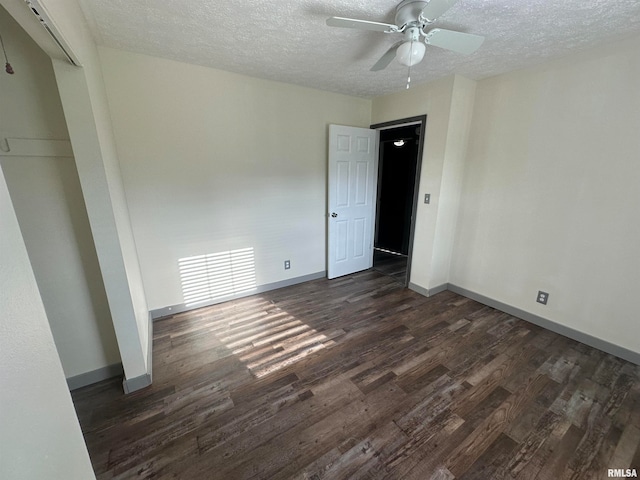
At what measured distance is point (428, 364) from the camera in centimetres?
202

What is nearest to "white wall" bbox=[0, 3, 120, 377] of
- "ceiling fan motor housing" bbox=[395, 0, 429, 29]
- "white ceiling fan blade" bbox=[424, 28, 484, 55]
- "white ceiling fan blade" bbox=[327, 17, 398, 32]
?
"white ceiling fan blade" bbox=[327, 17, 398, 32]

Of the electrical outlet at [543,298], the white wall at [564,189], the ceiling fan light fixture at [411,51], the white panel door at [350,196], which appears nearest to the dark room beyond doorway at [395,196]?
the white panel door at [350,196]

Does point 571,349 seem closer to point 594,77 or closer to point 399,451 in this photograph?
point 399,451

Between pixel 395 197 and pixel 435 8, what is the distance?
3474 millimetres

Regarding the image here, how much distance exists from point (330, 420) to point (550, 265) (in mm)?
2410

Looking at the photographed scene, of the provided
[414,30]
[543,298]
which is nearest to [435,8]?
[414,30]

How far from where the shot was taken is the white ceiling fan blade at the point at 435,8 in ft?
4.01

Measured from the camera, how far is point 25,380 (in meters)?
0.57

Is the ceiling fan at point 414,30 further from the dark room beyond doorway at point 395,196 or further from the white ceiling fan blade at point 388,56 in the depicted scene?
the dark room beyond doorway at point 395,196

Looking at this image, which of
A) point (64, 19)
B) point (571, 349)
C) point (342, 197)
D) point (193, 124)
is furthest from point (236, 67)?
point (571, 349)

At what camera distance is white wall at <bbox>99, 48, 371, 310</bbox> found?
2238 millimetres

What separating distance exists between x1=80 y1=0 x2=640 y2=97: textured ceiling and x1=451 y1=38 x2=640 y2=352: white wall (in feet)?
0.85

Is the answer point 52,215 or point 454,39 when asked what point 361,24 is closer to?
point 454,39

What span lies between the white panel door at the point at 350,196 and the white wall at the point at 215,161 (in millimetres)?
168
